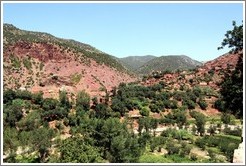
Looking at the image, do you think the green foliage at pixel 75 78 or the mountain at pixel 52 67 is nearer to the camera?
the mountain at pixel 52 67

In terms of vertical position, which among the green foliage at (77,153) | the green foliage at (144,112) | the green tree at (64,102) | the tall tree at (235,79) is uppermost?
the tall tree at (235,79)

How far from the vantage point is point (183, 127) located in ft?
135

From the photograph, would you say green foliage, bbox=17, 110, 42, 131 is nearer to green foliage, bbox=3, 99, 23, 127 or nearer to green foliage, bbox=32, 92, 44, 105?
green foliage, bbox=3, 99, 23, 127

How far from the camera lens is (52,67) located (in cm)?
8306

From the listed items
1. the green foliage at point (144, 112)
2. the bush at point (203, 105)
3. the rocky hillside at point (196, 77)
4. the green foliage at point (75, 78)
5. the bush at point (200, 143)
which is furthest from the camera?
the green foliage at point (75, 78)

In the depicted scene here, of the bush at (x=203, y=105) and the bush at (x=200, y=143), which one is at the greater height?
the bush at (x=203, y=105)

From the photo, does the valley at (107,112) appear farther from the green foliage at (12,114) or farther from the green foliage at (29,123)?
the green foliage at (29,123)

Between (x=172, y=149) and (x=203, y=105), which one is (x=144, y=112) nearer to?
(x=203, y=105)

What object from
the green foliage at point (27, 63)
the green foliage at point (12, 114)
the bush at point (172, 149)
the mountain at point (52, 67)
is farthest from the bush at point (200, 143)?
the green foliage at point (27, 63)

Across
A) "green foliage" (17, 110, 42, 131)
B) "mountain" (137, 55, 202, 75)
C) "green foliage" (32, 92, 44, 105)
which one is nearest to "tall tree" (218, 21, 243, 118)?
"green foliage" (17, 110, 42, 131)

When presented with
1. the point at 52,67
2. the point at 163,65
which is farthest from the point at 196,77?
the point at 163,65

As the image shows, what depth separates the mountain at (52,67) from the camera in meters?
74.9

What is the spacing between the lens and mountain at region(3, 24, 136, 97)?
74938 millimetres

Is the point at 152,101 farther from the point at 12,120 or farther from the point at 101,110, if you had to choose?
the point at 12,120
